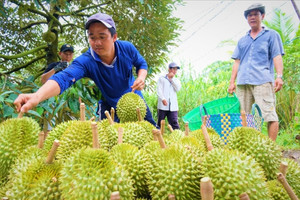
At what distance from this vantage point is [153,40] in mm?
4188

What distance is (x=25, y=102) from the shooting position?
113cm

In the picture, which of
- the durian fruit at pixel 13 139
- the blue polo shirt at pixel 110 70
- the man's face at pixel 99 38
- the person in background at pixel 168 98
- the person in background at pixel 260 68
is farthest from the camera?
the person in background at pixel 168 98

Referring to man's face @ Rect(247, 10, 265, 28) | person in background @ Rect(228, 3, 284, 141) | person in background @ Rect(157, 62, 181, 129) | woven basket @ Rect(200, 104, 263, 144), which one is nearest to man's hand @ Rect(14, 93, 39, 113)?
woven basket @ Rect(200, 104, 263, 144)

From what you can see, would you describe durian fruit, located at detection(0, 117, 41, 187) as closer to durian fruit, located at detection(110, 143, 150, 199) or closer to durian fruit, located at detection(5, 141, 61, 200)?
durian fruit, located at detection(5, 141, 61, 200)

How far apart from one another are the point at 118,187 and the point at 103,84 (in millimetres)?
1365

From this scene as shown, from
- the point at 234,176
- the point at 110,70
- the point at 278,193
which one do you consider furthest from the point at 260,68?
the point at 234,176

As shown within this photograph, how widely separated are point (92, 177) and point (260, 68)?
102 inches

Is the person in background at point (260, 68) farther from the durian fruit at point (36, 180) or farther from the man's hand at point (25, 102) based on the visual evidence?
→ the durian fruit at point (36, 180)

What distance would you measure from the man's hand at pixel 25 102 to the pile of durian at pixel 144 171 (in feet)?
0.69

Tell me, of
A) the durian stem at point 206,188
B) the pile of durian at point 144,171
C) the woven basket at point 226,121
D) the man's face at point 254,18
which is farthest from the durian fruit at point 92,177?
the man's face at point 254,18

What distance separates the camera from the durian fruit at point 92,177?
1.95 feet

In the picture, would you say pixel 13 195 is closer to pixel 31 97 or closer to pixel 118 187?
pixel 118 187

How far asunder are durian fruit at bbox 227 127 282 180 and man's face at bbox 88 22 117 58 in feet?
3.69

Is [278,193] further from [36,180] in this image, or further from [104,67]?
[104,67]
